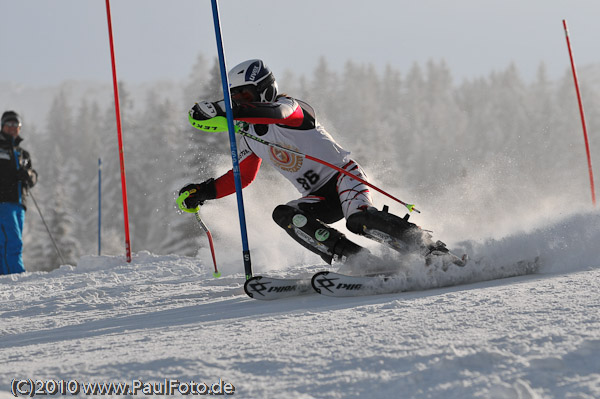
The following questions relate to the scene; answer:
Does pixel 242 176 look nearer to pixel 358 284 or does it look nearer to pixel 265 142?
pixel 265 142

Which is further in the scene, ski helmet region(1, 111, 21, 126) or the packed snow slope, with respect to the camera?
ski helmet region(1, 111, 21, 126)

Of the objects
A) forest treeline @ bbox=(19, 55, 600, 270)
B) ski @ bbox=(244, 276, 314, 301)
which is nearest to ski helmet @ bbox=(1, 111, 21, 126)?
ski @ bbox=(244, 276, 314, 301)

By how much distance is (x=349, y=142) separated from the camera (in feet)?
137

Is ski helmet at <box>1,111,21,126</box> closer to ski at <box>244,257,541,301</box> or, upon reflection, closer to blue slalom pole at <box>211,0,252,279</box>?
blue slalom pole at <box>211,0,252,279</box>

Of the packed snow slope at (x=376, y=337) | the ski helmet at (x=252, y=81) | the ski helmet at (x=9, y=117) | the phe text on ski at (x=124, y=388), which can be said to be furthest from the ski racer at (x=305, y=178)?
the ski helmet at (x=9, y=117)

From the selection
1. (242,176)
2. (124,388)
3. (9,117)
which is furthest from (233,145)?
(9,117)

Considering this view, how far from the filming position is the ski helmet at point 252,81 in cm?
423

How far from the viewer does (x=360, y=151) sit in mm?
38938

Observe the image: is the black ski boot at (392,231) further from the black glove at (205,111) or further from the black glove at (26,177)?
the black glove at (26,177)

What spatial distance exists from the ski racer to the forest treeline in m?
15.1

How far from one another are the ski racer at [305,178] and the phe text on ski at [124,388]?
7.43 ft

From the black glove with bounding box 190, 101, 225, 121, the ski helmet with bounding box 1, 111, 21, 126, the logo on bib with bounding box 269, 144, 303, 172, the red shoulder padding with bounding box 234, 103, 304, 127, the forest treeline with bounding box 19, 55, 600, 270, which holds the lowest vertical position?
the logo on bib with bounding box 269, 144, 303, 172

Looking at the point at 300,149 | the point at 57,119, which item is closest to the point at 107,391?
the point at 300,149

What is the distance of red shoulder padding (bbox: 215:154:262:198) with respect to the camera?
4.77 meters
